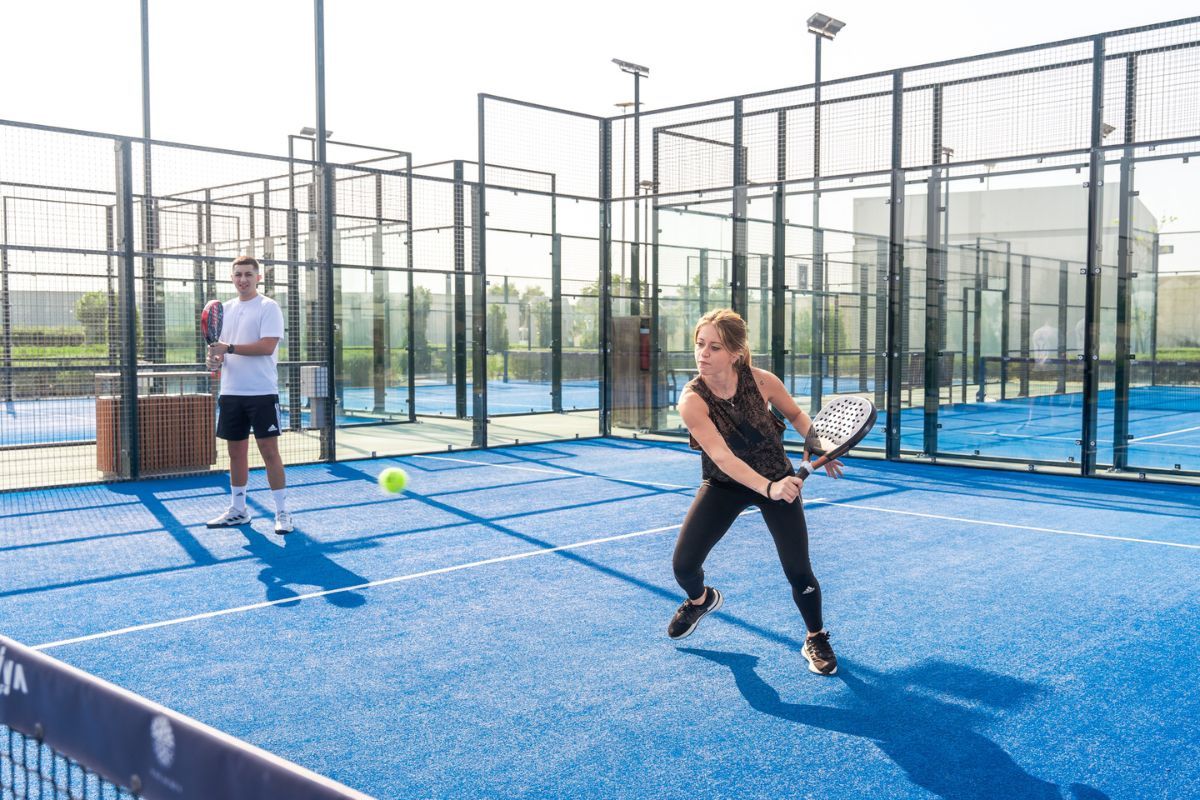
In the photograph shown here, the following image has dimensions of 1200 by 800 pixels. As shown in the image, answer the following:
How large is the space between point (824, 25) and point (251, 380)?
1112 cm

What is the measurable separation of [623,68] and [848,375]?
663 cm

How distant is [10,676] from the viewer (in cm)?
208

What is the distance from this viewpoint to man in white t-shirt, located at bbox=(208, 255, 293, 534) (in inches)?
301

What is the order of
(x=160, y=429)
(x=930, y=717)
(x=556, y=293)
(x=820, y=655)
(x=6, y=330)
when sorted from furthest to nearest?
1. (x=556, y=293)
2. (x=6, y=330)
3. (x=160, y=429)
4. (x=820, y=655)
5. (x=930, y=717)

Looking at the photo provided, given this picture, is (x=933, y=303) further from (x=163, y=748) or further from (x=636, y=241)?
(x=163, y=748)

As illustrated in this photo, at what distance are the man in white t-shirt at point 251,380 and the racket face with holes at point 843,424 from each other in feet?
14.6

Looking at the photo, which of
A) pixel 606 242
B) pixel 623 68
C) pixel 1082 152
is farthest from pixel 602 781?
pixel 623 68

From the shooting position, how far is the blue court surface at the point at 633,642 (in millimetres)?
3639

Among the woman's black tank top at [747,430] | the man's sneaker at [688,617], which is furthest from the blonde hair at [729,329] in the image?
the man's sneaker at [688,617]

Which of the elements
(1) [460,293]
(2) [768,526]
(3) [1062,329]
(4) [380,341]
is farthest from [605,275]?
(2) [768,526]

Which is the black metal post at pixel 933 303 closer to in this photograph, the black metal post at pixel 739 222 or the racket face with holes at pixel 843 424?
the black metal post at pixel 739 222

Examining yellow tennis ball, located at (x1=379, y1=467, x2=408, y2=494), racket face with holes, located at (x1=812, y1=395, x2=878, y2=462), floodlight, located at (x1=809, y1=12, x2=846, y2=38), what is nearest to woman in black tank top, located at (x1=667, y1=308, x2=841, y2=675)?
racket face with holes, located at (x1=812, y1=395, x2=878, y2=462)

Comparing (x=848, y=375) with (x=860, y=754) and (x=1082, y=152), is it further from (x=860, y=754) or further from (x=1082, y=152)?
(x=860, y=754)

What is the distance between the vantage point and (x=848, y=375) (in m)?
15.5
